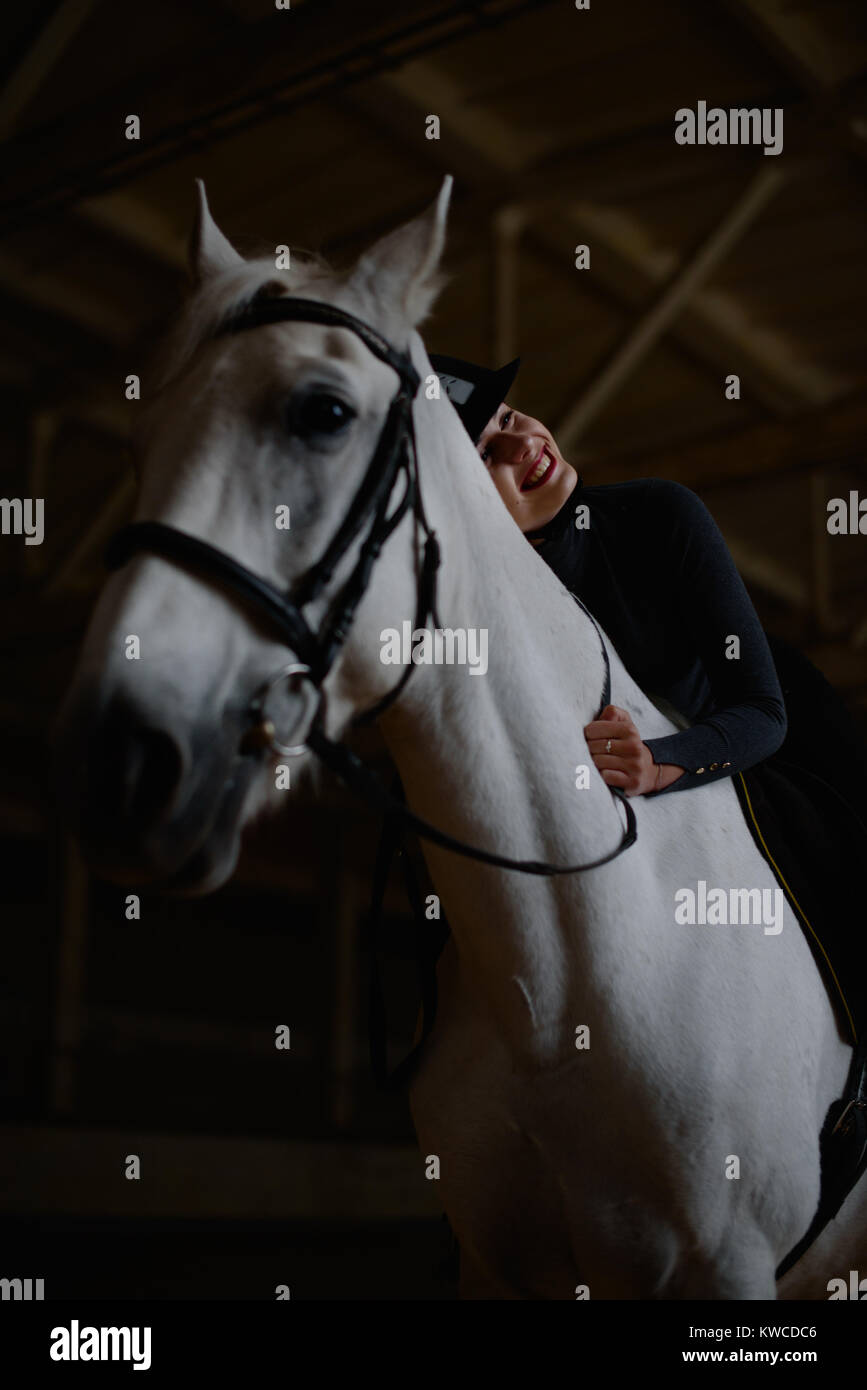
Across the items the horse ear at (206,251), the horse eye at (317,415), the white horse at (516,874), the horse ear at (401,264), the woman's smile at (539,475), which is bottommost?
the white horse at (516,874)

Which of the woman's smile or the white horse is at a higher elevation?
the woman's smile

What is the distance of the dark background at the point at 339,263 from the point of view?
14.9ft

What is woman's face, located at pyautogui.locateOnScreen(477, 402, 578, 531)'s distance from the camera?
196 cm

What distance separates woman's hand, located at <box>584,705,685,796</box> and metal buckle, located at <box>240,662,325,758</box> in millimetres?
499

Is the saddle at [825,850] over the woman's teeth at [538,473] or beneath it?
beneath

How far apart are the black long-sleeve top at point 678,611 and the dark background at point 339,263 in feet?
3.08

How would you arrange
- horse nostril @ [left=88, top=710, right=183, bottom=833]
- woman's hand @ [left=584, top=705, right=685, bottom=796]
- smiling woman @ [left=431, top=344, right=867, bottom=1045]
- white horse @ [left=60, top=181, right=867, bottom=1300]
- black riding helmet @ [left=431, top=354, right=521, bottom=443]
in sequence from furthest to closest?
black riding helmet @ [left=431, top=354, right=521, bottom=443] → smiling woman @ [left=431, top=344, right=867, bottom=1045] → woman's hand @ [left=584, top=705, right=685, bottom=796] → white horse @ [left=60, top=181, right=867, bottom=1300] → horse nostril @ [left=88, top=710, right=183, bottom=833]

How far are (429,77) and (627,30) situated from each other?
2.49 ft

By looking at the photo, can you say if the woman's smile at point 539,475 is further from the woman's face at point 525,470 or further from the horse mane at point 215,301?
the horse mane at point 215,301

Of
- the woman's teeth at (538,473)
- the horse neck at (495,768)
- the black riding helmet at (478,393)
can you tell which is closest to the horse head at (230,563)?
the horse neck at (495,768)

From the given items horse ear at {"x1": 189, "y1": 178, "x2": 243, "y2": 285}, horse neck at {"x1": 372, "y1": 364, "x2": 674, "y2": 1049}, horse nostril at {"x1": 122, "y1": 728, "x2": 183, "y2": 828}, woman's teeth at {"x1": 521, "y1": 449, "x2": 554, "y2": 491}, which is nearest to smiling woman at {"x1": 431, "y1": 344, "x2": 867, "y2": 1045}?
woman's teeth at {"x1": 521, "y1": 449, "x2": 554, "y2": 491}

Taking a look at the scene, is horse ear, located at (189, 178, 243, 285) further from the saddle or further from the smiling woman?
the saddle

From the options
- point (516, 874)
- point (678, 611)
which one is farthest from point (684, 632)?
point (516, 874)

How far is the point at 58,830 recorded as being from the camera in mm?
8234
